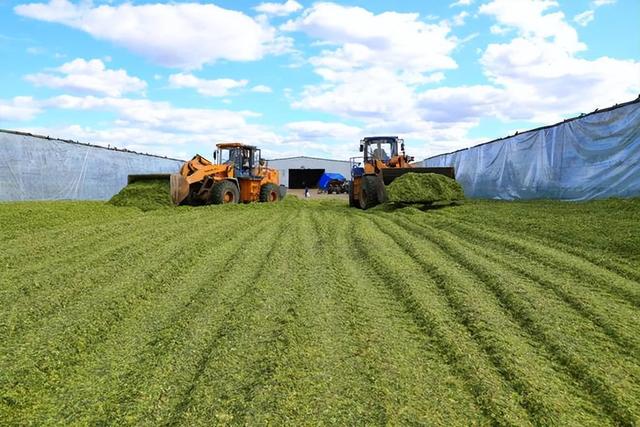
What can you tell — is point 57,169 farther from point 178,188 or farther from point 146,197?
point 178,188

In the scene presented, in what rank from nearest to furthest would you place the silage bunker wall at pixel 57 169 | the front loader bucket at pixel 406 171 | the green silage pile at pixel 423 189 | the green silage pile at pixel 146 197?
the green silage pile at pixel 423 189, the green silage pile at pixel 146 197, the front loader bucket at pixel 406 171, the silage bunker wall at pixel 57 169

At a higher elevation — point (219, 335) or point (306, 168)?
point (306, 168)

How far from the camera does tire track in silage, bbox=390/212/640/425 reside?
9.37 feet

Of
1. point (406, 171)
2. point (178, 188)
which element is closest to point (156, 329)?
point (178, 188)

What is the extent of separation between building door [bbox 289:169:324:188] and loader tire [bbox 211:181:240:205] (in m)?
41.4

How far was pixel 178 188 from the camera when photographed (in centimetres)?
1341

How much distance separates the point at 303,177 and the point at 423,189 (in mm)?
45459

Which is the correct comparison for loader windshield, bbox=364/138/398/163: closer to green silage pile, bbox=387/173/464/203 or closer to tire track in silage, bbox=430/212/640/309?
green silage pile, bbox=387/173/464/203

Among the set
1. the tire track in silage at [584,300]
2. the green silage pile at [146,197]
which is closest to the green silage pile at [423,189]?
the tire track in silage at [584,300]

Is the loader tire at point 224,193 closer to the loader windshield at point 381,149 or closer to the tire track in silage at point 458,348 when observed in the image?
the loader windshield at point 381,149

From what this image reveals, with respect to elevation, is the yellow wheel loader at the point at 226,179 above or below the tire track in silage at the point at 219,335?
above

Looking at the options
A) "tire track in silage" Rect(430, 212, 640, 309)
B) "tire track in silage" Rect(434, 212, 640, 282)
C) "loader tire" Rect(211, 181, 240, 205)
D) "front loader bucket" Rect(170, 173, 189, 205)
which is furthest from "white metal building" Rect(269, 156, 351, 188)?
"tire track in silage" Rect(430, 212, 640, 309)

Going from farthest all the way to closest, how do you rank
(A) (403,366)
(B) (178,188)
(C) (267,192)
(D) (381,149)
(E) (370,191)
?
1. (C) (267,192)
2. (D) (381,149)
3. (E) (370,191)
4. (B) (178,188)
5. (A) (403,366)

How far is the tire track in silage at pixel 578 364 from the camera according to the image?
9.37 feet
